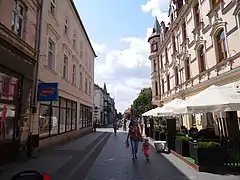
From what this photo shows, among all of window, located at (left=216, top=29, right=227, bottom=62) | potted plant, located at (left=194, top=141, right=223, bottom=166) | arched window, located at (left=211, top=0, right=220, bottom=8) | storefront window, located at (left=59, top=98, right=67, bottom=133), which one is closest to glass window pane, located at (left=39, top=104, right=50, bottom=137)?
storefront window, located at (left=59, top=98, right=67, bottom=133)

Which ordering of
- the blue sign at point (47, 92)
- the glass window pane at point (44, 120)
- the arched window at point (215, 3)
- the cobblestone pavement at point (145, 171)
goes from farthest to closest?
the arched window at point (215, 3), the glass window pane at point (44, 120), the blue sign at point (47, 92), the cobblestone pavement at point (145, 171)

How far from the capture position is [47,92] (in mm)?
11578

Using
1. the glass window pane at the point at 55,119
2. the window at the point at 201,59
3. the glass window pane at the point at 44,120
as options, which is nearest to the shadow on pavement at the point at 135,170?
the glass window pane at the point at 44,120

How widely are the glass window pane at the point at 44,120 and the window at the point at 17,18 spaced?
4307 millimetres

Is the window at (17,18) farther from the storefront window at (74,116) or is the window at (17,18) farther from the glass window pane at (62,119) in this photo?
the storefront window at (74,116)

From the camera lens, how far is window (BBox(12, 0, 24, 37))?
9.61 meters

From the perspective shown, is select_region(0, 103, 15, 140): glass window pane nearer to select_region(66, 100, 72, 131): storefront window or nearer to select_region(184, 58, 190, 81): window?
select_region(66, 100, 72, 131): storefront window

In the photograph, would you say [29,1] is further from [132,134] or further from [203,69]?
[203,69]

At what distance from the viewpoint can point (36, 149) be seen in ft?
36.9

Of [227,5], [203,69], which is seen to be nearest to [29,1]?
[227,5]

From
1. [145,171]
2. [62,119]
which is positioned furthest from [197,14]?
[145,171]

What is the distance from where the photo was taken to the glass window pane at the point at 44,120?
12.4 meters

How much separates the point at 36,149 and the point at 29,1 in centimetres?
747

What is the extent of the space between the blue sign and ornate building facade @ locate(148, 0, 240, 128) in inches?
363
